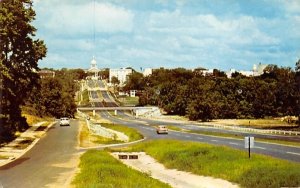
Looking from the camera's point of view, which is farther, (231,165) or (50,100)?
(50,100)

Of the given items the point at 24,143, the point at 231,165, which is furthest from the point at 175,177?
the point at 24,143

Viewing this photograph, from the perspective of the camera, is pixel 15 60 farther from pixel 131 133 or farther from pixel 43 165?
pixel 131 133

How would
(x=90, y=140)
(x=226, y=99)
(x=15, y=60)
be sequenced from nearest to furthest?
(x=15, y=60)
(x=90, y=140)
(x=226, y=99)

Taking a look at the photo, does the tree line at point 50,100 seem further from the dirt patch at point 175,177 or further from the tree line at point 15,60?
the dirt patch at point 175,177

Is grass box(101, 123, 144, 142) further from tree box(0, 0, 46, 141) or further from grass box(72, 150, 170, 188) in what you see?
grass box(72, 150, 170, 188)

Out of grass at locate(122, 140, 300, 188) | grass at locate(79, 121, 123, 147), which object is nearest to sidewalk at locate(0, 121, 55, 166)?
grass at locate(79, 121, 123, 147)

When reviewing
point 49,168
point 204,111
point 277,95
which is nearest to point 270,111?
point 204,111
